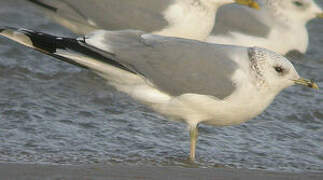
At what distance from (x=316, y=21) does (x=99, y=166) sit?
6266 millimetres

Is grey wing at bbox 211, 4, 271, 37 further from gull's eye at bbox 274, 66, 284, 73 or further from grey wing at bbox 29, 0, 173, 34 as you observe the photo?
gull's eye at bbox 274, 66, 284, 73

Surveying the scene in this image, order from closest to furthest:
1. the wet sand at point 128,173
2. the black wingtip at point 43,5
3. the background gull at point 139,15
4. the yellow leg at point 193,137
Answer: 1. the wet sand at point 128,173
2. the yellow leg at point 193,137
3. the background gull at point 139,15
4. the black wingtip at point 43,5

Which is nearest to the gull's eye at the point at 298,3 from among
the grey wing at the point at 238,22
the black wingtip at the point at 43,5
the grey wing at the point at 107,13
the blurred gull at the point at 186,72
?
the grey wing at the point at 238,22

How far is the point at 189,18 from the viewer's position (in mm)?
7301

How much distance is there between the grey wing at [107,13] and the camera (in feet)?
23.6

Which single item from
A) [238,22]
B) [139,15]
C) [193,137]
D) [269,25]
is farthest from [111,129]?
[269,25]

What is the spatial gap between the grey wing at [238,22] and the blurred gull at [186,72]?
3.16m

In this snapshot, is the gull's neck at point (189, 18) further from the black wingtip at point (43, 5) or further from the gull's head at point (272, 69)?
the gull's head at point (272, 69)

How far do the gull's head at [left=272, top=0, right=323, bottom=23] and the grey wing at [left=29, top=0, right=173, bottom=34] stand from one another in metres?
2.58

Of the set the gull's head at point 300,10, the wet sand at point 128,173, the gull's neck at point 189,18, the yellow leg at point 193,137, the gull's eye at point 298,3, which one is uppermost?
the gull's eye at point 298,3

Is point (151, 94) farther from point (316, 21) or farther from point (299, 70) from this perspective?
point (316, 21)

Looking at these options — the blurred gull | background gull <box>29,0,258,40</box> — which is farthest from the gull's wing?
background gull <box>29,0,258,40</box>

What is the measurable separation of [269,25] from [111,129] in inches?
143

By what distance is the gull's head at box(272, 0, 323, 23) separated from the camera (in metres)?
9.36
